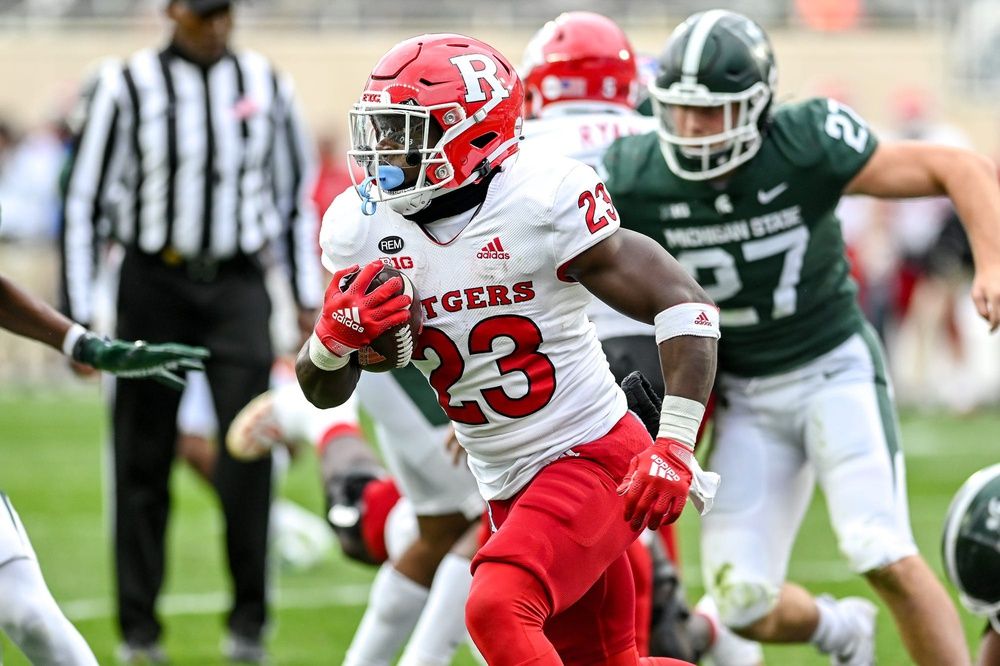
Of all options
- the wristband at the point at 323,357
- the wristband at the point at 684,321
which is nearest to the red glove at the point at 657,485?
the wristband at the point at 684,321

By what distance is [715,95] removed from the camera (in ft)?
14.8

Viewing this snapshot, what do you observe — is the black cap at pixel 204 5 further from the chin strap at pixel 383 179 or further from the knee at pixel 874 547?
the knee at pixel 874 547

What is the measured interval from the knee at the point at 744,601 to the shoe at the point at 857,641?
34 cm

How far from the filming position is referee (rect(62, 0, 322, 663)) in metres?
5.89

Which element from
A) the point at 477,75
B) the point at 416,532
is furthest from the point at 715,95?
the point at 416,532

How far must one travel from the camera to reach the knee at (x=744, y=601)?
181 inches

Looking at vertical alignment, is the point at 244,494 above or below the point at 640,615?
below

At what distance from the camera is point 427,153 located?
3549 millimetres

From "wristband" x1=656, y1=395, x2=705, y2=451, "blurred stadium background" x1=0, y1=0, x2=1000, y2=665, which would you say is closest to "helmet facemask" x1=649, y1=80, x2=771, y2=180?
"blurred stadium background" x1=0, y1=0, x2=1000, y2=665

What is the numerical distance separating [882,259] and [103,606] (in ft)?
27.4

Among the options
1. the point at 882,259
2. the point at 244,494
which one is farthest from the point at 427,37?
the point at 882,259

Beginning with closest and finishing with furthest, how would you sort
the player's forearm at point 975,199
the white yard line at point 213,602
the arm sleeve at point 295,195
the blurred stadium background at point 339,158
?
the player's forearm at point 975,199 < the arm sleeve at point 295,195 < the white yard line at point 213,602 < the blurred stadium background at point 339,158

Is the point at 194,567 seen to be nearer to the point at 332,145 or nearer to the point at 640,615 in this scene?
the point at 640,615

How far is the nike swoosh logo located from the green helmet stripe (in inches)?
14.1
